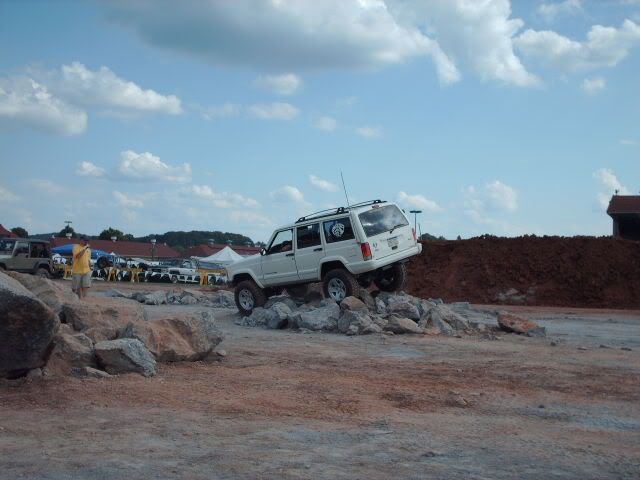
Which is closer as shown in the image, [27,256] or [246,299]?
[246,299]

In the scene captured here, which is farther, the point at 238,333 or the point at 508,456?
the point at 238,333

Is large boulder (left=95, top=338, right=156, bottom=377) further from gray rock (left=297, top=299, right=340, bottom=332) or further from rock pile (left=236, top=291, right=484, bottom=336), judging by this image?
gray rock (left=297, top=299, right=340, bottom=332)

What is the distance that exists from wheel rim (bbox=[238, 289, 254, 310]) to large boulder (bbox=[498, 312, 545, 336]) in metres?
6.01

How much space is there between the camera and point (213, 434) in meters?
5.80

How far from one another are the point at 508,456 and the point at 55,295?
25.0 ft

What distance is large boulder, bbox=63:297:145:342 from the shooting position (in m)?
9.16

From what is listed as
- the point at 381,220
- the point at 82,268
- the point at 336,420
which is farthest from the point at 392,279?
the point at 336,420

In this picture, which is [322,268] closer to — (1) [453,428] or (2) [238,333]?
(2) [238,333]

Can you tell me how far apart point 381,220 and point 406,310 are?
227 centimetres

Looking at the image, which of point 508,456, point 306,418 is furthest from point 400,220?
point 508,456

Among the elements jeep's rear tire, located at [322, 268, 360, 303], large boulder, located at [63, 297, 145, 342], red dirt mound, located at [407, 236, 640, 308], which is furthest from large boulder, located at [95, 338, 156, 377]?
red dirt mound, located at [407, 236, 640, 308]

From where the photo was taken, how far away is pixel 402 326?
13273mm

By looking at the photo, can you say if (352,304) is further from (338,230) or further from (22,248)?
(22,248)

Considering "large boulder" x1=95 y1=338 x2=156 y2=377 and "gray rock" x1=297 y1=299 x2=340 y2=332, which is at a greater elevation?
"gray rock" x1=297 y1=299 x2=340 y2=332
